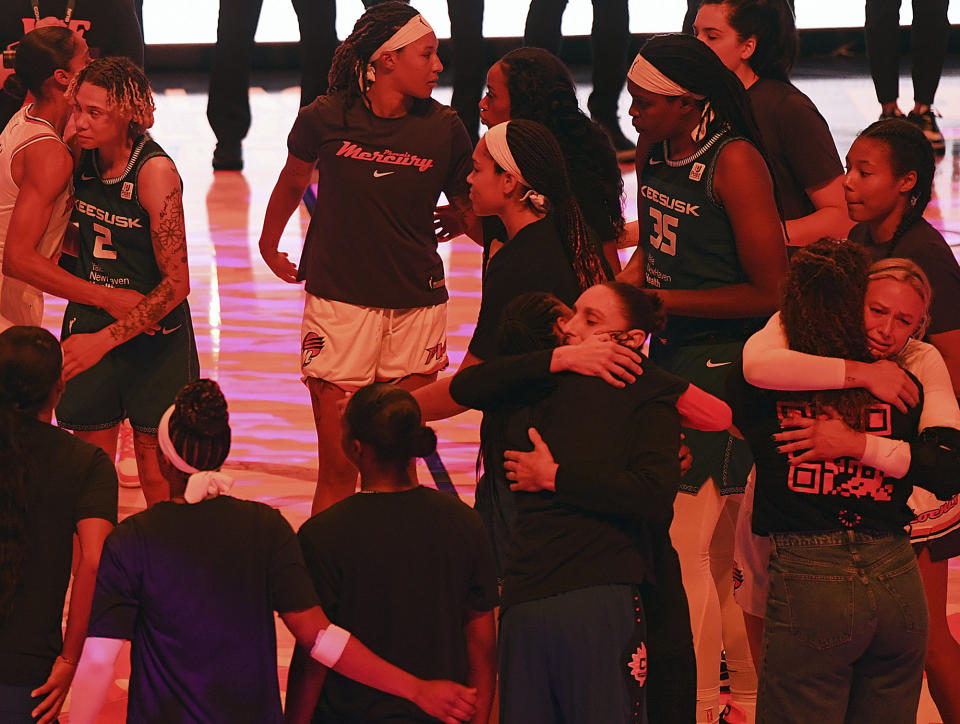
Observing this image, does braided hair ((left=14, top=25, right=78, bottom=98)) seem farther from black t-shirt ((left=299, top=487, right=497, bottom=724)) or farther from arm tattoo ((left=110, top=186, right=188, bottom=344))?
black t-shirt ((left=299, top=487, right=497, bottom=724))

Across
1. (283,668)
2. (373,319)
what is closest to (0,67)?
(373,319)

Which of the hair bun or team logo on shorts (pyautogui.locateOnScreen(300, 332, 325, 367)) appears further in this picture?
team logo on shorts (pyautogui.locateOnScreen(300, 332, 325, 367))

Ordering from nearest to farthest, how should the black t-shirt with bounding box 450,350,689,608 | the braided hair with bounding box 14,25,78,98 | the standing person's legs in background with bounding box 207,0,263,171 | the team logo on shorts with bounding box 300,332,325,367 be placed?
the black t-shirt with bounding box 450,350,689,608
the braided hair with bounding box 14,25,78,98
the team logo on shorts with bounding box 300,332,325,367
the standing person's legs in background with bounding box 207,0,263,171

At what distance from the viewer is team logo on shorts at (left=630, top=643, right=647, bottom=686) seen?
286 centimetres

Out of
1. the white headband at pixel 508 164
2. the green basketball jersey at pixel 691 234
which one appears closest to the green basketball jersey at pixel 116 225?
the white headband at pixel 508 164

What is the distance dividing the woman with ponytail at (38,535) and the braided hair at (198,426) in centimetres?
29

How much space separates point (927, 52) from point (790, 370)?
9.14 m

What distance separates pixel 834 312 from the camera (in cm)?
291

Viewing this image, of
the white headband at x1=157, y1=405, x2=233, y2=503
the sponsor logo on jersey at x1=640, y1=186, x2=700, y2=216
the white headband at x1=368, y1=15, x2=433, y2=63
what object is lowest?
the white headband at x1=157, y1=405, x2=233, y2=503

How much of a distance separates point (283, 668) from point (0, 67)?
267cm

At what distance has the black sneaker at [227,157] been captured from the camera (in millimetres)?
11062

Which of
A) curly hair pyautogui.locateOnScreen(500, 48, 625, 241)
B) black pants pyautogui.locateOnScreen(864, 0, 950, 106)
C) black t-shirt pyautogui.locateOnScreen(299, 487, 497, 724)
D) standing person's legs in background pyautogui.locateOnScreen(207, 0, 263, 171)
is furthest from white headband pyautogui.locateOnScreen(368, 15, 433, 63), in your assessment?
black pants pyautogui.locateOnScreen(864, 0, 950, 106)

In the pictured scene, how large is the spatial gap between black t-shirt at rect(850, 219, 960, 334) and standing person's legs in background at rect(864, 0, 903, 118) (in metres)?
8.31

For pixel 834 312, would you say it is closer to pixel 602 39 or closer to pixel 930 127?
pixel 602 39
